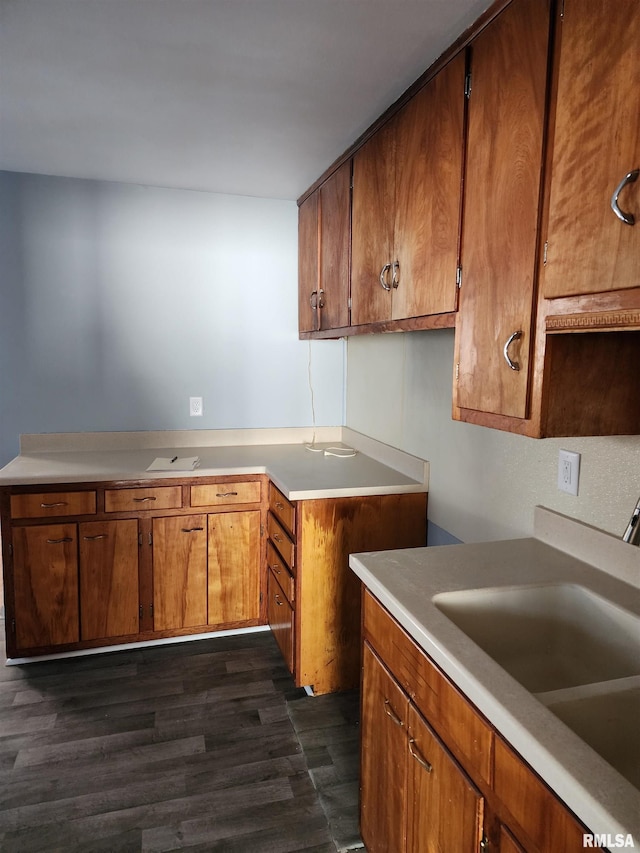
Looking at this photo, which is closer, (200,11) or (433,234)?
(200,11)

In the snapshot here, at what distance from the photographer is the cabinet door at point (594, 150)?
0.96 m

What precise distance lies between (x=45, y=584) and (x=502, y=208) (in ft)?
7.87

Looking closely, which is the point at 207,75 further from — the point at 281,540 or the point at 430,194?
the point at 281,540

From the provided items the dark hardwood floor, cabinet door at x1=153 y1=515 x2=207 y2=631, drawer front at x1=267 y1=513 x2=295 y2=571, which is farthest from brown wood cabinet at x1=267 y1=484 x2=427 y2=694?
cabinet door at x1=153 y1=515 x2=207 y2=631

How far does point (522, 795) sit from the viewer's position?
87cm

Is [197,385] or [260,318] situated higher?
[260,318]

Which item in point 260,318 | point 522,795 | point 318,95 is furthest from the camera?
point 260,318

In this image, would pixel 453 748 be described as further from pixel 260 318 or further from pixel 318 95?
pixel 260 318

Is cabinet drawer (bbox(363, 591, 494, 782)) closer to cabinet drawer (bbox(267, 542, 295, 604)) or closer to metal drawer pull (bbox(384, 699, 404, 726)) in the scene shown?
metal drawer pull (bbox(384, 699, 404, 726))

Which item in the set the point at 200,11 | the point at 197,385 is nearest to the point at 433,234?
the point at 200,11

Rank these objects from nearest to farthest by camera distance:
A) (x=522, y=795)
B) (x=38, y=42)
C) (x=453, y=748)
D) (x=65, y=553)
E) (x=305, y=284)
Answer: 1. (x=522, y=795)
2. (x=453, y=748)
3. (x=38, y=42)
4. (x=65, y=553)
5. (x=305, y=284)

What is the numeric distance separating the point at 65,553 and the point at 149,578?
39 centimetres

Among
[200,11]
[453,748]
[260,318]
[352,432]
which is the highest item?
[200,11]

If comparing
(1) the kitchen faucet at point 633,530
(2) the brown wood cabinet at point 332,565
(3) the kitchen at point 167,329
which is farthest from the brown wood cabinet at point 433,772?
(3) the kitchen at point 167,329
